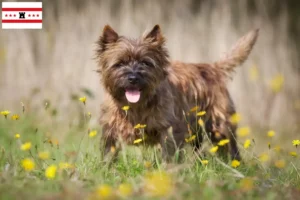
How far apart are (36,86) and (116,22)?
1.65m

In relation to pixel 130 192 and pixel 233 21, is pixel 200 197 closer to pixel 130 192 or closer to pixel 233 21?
pixel 130 192

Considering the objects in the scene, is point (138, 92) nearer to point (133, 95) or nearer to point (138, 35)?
point (133, 95)

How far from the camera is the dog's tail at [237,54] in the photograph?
280 inches

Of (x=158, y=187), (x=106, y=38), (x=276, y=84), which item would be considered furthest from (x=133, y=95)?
(x=276, y=84)

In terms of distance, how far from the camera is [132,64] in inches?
231

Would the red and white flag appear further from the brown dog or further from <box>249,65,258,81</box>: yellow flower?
<box>249,65,258,81</box>: yellow flower

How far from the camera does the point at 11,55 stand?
9867 millimetres

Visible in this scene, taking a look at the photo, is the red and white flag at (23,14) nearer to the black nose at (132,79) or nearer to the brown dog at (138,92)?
the brown dog at (138,92)

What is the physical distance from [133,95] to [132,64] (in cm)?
30

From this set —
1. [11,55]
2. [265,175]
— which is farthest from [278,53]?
[265,175]

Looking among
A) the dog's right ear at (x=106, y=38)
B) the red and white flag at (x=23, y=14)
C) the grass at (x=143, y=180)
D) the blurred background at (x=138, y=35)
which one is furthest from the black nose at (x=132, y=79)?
the blurred background at (x=138, y=35)

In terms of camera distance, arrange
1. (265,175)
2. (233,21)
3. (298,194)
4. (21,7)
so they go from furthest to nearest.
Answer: (233,21), (21,7), (265,175), (298,194)

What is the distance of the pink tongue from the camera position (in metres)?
5.77

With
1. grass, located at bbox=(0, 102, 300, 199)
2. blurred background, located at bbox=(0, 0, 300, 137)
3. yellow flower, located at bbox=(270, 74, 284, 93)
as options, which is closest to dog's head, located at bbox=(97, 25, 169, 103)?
grass, located at bbox=(0, 102, 300, 199)
